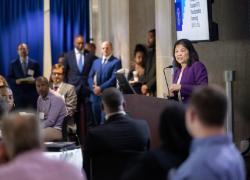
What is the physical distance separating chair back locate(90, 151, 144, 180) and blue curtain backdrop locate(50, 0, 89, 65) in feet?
19.9

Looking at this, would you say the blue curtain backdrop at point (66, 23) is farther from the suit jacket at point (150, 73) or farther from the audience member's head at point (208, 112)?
the audience member's head at point (208, 112)

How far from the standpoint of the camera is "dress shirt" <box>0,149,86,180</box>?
120cm

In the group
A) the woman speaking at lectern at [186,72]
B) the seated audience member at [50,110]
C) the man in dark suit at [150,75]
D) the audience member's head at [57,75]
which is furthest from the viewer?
the audience member's head at [57,75]

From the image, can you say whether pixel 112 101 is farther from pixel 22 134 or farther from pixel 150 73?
pixel 150 73

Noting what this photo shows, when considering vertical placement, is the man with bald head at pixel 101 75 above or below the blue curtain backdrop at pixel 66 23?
below

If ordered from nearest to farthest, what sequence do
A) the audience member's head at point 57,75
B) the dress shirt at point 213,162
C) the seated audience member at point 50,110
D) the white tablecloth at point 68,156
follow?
the dress shirt at point 213,162 → the white tablecloth at point 68,156 → the seated audience member at point 50,110 → the audience member's head at point 57,75

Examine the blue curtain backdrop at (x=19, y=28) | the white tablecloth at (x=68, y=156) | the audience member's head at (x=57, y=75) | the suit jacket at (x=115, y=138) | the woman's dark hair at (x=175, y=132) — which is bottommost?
the white tablecloth at (x=68, y=156)

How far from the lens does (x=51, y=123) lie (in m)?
4.28

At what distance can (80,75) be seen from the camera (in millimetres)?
6359

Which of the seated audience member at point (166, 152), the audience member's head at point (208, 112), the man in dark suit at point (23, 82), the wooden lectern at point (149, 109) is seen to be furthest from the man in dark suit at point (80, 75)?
the audience member's head at point (208, 112)

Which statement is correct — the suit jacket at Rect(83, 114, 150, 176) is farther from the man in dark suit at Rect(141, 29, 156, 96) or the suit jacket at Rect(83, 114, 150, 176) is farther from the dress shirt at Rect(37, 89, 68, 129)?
the man in dark suit at Rect(141, 29, 156, 96)

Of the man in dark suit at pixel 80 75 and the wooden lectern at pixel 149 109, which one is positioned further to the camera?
the man in dark suit at pixel 80 75

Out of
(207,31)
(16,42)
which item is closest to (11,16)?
(16,42)

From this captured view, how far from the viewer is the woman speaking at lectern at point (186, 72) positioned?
3.21 m
